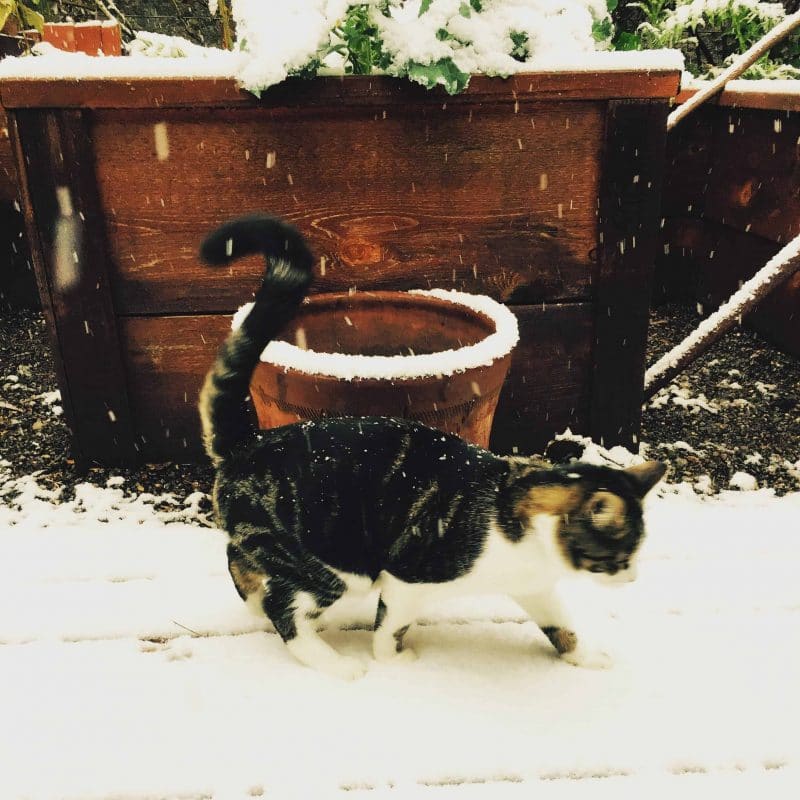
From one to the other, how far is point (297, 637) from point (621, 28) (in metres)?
5.12

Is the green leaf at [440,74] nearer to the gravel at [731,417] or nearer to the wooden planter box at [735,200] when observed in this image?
the gravel at [731,417]

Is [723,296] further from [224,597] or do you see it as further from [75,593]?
[75,593]

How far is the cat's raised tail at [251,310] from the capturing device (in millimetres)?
1150

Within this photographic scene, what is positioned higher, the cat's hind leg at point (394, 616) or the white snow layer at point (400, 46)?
the white snow layer at point (400, 46)

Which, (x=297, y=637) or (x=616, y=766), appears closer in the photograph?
(x=616, y=766)

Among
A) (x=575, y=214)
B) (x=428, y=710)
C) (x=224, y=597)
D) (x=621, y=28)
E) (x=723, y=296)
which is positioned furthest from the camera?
(x=621, y=28)

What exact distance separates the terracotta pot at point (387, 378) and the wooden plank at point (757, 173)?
6.15ft

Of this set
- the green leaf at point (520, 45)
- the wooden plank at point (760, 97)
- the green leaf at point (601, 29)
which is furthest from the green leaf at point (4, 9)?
the wooden plank at point (760, 97)

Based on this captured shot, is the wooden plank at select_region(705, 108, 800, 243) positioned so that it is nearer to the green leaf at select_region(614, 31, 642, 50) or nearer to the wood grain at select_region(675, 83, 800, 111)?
the wood grain at select_region(675, 83, 800, 111)

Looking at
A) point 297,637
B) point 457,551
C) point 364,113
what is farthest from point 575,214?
point 297,637

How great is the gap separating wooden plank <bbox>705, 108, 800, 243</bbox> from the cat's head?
227cm

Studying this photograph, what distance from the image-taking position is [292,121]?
1.94 meters

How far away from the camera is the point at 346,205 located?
6.71 ft

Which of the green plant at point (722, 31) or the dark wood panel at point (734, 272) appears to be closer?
the dark wood panel at point (734, 272)
